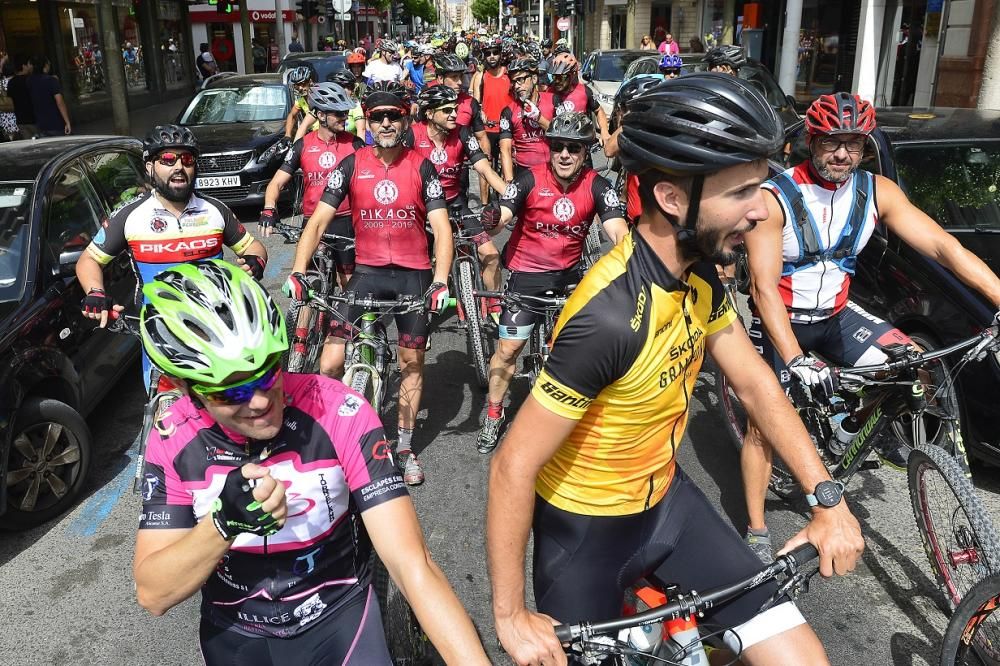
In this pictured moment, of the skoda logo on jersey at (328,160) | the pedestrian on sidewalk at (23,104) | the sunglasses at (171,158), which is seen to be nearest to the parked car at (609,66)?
the pedestrian on sidewalk at (23,104)

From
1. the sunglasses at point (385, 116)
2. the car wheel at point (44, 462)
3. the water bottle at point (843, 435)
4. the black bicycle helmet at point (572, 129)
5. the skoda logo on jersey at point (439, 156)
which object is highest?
the sunglasses at point (385, 116)

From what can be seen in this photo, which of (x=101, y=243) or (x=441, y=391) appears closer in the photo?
(x=101, y=243)

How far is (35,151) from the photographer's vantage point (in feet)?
21.2

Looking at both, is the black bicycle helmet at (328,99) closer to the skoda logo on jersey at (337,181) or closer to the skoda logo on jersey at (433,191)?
the skoda logo on jersey at (337,181)

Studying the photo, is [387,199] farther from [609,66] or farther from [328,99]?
[609,66]

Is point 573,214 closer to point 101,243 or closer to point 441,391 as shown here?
point 441,391

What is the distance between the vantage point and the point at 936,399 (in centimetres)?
396

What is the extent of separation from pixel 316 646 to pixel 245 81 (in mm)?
14879

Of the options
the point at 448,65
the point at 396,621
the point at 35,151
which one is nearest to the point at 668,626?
the point at 396,621

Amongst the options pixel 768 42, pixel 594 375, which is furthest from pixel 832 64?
pixel 594 375

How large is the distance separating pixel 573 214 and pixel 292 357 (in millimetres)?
2363

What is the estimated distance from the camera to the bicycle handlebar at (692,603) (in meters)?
2.12

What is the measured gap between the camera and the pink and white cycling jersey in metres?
4.35

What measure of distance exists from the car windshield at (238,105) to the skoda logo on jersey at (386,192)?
9.94 metres
